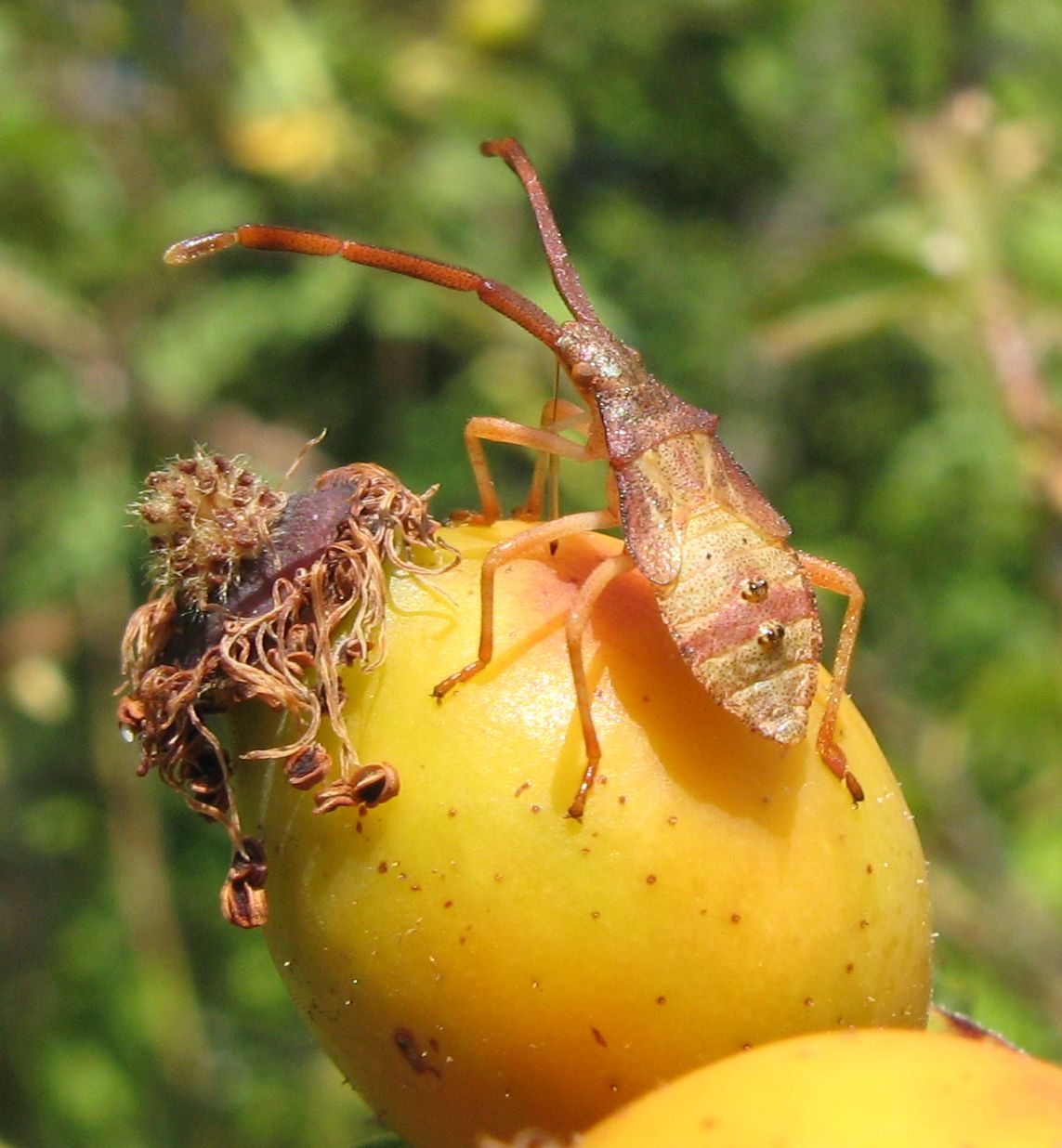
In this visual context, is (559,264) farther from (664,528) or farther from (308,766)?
(308,766)

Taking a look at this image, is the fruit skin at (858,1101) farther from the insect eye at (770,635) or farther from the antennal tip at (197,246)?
the antennal tip at (197,246)

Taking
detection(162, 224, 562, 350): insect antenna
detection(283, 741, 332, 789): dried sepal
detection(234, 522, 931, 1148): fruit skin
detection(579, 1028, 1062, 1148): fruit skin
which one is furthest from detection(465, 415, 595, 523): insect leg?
detection(579, 1028, 1062, 1148): fruit skin

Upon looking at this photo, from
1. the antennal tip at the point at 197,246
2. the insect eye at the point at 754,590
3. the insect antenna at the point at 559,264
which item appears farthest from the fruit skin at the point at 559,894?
the antennal tip at the point at 197,246

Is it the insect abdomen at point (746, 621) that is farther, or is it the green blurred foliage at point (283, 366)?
the green blurred foliage at point (283, 366)

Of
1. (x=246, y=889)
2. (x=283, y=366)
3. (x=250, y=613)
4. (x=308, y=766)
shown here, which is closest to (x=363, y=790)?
(x=308, y=766)

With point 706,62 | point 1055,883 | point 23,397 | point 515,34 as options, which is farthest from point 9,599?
point 706,62

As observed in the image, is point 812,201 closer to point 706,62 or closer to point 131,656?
point 706,62
